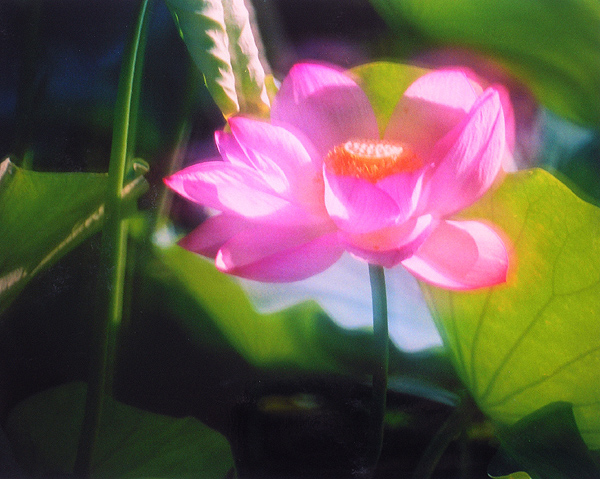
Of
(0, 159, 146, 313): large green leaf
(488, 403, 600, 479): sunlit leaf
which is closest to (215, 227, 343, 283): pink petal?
(0, 159, 146, 313): large green leaf

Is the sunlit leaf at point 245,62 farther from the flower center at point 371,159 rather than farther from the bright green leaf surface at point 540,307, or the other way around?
the bright green leaf surface at point 540,307

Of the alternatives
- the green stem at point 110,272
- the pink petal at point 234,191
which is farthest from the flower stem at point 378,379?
the green stem at point 110,272

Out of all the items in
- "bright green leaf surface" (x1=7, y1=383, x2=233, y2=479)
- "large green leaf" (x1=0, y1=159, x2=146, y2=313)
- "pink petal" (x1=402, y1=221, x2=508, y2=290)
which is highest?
"pink petal" (x1=402, y1=221, x2=508, y2=290)

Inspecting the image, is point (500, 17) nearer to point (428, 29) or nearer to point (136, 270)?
point (428, 29)

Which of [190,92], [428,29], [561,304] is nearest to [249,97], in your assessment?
[190,92]

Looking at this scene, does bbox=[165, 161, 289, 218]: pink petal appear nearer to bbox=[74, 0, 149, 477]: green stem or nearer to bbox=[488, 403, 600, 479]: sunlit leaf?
bbox=[74, 0, 149, 477]: green stem

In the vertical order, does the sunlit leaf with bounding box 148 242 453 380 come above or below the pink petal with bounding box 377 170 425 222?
below
